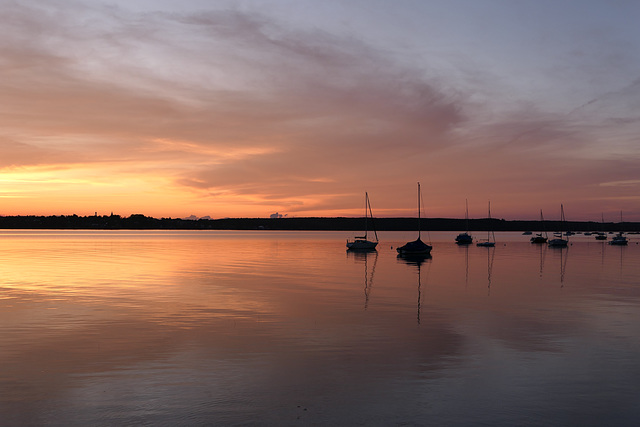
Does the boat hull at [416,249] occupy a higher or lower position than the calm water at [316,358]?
higher

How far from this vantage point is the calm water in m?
14.6

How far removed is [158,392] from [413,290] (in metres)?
32.6

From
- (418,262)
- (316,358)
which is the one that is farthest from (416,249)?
(316,358)

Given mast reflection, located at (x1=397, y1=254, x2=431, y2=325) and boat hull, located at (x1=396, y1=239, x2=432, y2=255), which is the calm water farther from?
boat hull, located at (x1=396, y1=239, x2=432, y2=255)

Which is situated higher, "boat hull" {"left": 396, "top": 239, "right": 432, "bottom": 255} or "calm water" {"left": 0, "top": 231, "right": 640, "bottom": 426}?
"boat hull" {"left": 396, "top": 239, "right": 432, "bottom": 255}

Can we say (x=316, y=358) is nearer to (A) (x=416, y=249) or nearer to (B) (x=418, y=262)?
(B) (x=418, y=262)

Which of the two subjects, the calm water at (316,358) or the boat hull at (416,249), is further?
the boat hull at (416,249)

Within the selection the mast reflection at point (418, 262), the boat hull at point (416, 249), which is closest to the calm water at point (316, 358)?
the mast reflection at point (418, 262)

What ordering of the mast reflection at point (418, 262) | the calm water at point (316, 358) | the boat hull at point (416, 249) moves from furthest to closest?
the boat hull at point (416, 249)
the mast reflection at point (418, 262)
the calm water at point (316, 358)

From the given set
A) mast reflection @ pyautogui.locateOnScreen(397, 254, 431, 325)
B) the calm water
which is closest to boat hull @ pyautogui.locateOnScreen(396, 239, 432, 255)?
mast reflection @ pyautogui.locateOnScreen(397, 254, 431, 325)

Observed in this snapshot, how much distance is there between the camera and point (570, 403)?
15.5 metres

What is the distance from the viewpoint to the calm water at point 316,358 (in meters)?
14.6

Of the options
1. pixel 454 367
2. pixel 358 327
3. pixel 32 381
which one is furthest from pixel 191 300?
pixel 454 367

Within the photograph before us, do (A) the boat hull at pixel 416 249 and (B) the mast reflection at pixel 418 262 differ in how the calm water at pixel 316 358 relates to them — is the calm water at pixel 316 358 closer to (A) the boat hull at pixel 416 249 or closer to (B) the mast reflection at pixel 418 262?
(B) the mast reflection at pixel 418 262
